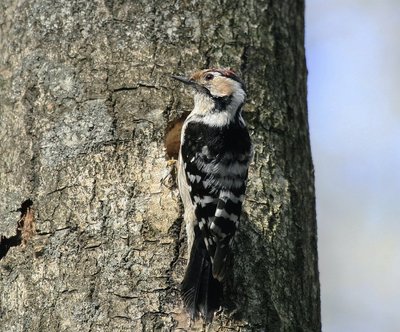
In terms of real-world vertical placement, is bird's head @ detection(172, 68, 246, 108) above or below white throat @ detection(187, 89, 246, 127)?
above

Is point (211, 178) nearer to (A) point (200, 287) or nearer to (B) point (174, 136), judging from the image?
(B) point (174, 136)

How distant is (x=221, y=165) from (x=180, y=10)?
84cm

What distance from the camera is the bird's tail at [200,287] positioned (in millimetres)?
3666

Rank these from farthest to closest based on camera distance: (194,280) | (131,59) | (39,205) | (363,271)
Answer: (363,271)
(131,59)
(39,205)
(194,280)

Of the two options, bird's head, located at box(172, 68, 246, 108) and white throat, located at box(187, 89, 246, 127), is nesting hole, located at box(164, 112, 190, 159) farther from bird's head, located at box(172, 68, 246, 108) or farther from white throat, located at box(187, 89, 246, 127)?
bird's head, located at box(172, 68, 246, 108)

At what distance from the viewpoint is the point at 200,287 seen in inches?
148

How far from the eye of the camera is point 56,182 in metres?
4.00

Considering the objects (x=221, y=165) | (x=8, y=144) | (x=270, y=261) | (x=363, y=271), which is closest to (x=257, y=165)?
(x=221, y=165)

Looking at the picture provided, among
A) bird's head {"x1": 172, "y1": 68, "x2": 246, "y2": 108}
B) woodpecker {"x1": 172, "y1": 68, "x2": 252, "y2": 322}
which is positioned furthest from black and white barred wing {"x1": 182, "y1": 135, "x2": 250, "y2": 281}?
bird's head {"x1": 172, "y1": 68, "x2": 246, "y2": 108}

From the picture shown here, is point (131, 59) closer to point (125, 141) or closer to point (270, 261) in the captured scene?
point (125, 141)

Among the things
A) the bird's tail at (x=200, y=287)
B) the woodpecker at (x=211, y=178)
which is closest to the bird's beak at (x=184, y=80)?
the woodpecker at (x=211, y=178)

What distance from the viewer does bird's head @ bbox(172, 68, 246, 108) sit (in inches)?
169

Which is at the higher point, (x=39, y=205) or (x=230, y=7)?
(x=230, y=7)

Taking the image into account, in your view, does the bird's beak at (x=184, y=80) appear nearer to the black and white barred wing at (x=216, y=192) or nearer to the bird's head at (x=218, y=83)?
the bird's head at (x=218, y=83)
